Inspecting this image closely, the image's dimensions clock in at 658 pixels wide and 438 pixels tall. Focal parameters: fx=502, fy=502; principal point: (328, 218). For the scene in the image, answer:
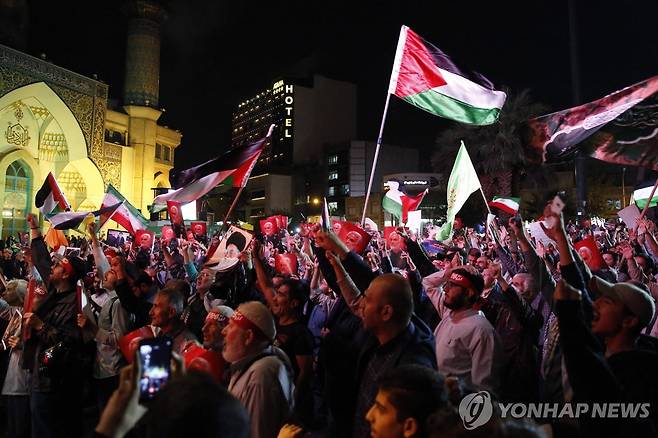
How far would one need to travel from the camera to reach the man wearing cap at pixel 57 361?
437 cm

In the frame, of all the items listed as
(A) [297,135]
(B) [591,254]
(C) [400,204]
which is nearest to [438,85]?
(B) [591,254]

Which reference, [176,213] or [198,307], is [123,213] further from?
[198,307]

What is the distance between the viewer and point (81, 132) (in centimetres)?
3078

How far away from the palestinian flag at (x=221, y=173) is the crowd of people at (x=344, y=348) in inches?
79.6

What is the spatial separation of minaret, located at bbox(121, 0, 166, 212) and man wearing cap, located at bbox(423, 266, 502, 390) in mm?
35540

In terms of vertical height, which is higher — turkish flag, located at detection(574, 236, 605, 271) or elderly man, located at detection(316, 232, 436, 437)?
turkish flag, located at detection(574, 236, 605, 271)

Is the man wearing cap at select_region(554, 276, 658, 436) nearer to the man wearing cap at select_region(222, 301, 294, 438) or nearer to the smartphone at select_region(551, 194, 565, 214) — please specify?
the smartphone at select_region(551, 194, 565, 214)

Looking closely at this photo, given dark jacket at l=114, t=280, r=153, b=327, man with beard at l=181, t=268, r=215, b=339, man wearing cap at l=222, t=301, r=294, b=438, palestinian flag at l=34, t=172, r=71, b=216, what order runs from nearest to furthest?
man wearing cap at l=222, t=301, r=294, b=438
dark jacket at l=114, t=280, r=153, b=327
man with beard at l=181, t=268, r=215, b=339
palestinian flag at l=34, t=172, r=71, b=216

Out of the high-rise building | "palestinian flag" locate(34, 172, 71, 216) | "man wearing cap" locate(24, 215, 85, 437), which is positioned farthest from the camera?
the high-rise building

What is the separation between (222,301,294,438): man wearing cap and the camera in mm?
2857

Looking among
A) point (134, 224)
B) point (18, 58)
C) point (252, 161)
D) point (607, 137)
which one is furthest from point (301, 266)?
point (18, 58)

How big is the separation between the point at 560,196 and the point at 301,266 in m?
6.45

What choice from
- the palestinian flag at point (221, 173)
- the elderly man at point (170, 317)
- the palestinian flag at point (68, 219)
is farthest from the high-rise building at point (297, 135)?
the elderly man at point (170, 317)

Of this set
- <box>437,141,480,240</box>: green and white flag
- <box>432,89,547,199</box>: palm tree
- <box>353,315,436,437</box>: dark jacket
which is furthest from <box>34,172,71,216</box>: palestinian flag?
<box>432,89,547,199</box>: palm tree
